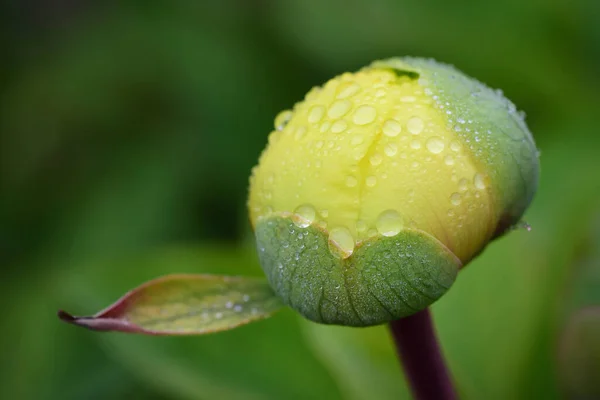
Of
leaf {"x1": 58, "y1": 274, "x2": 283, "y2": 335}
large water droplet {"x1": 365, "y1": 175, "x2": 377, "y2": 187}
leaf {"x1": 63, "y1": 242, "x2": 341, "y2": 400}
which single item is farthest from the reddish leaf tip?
leaf {"x1": 63, "y1": 242, "x2": 341, "y2": 400}

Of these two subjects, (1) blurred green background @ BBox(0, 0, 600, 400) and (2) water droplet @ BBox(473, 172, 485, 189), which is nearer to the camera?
(2) water droplet @ BBox(473, 172, 485, 189)

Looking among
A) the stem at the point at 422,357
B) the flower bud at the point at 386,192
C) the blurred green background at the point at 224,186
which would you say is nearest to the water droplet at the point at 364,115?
the flower bud at the point at 386,192

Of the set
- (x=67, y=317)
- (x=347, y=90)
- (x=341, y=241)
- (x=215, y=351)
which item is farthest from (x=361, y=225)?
(x=215, y=351)

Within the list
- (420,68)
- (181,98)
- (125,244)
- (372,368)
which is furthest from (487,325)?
(181,98)

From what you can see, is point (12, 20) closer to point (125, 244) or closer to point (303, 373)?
point (125, 244)

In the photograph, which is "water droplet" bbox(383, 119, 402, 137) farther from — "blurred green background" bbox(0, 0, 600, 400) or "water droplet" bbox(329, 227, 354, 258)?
"blurred green background" bbox(0, 0, 600, 400)

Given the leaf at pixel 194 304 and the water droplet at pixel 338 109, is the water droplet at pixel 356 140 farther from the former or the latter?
the leaf at pixel 194 304
